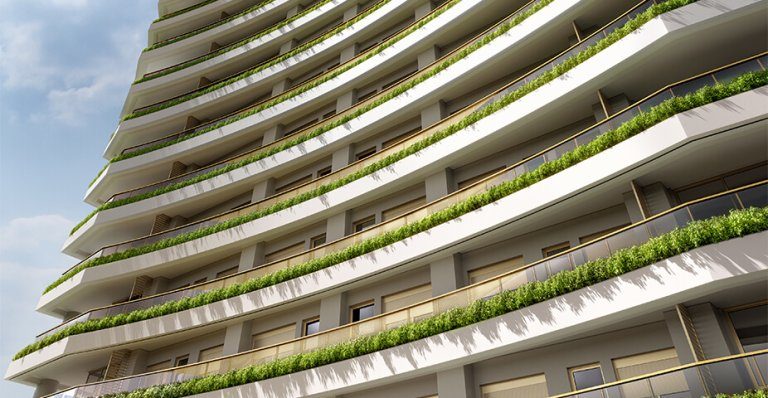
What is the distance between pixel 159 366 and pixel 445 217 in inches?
664

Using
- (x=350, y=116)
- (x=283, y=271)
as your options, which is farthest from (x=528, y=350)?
(x=350, y=116)

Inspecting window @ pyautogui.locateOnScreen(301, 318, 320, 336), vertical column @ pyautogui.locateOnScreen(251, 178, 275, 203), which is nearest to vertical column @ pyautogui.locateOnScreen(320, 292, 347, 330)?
window @ pyautogui.locateOnScreen(301, 318, 320, 336)

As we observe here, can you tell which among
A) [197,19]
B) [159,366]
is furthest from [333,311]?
[197,19]

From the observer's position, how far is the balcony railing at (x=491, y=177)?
43.3 ft

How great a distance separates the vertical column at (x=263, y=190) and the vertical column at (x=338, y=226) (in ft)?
18.3

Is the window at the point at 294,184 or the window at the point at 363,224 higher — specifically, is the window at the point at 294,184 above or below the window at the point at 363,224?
above

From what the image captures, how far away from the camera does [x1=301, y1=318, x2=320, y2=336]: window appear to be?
20.3m

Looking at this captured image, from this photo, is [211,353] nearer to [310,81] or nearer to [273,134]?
[273,134]

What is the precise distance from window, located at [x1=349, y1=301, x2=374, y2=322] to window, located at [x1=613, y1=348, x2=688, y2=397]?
936 cm

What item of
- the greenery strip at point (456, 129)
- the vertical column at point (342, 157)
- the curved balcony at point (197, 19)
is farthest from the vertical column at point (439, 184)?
the curved balcony at point (197, 19)

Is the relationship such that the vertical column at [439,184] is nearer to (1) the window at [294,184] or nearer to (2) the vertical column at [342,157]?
(2) the vertical column at [342,157]

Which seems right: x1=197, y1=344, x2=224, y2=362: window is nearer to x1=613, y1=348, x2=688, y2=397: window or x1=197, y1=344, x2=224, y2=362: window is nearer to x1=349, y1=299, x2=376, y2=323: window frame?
x1=349, y1=299, x2=376, y2=323: window frame

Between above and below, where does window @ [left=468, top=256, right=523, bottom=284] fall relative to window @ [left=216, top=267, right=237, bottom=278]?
below

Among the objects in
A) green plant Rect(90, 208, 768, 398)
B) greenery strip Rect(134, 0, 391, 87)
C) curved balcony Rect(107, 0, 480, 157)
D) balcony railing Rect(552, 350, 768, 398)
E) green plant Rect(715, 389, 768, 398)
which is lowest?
green plant Rect(715, 389, 768, 398)
